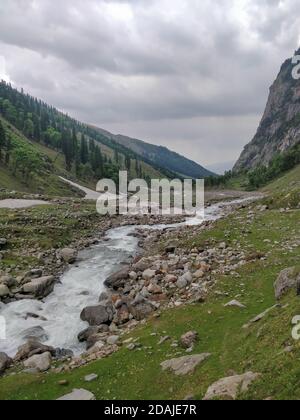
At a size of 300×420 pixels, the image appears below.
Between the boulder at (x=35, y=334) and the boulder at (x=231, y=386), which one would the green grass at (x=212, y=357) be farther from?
the boulder at (x=35, y=334)

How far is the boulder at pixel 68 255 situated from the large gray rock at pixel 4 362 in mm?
21698

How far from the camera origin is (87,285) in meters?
37.5

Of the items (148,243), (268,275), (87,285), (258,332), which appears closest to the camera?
(258,332)

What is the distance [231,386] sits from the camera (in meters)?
14.1

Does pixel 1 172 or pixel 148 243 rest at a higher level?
pixel 1 172

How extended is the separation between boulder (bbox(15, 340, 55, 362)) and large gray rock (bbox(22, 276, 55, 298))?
377 inches

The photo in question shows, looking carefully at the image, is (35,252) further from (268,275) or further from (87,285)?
(268,275)

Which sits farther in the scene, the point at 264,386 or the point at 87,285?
the point at 87,285

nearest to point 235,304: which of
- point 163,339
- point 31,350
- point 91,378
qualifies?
point 163,339

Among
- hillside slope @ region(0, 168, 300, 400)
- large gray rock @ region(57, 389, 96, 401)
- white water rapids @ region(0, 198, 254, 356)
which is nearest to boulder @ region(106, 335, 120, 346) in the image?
hillside slope @ region(0, 168, 300, 400)

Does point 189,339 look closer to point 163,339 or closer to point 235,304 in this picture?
point 163,339

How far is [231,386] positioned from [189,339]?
21.8ft
